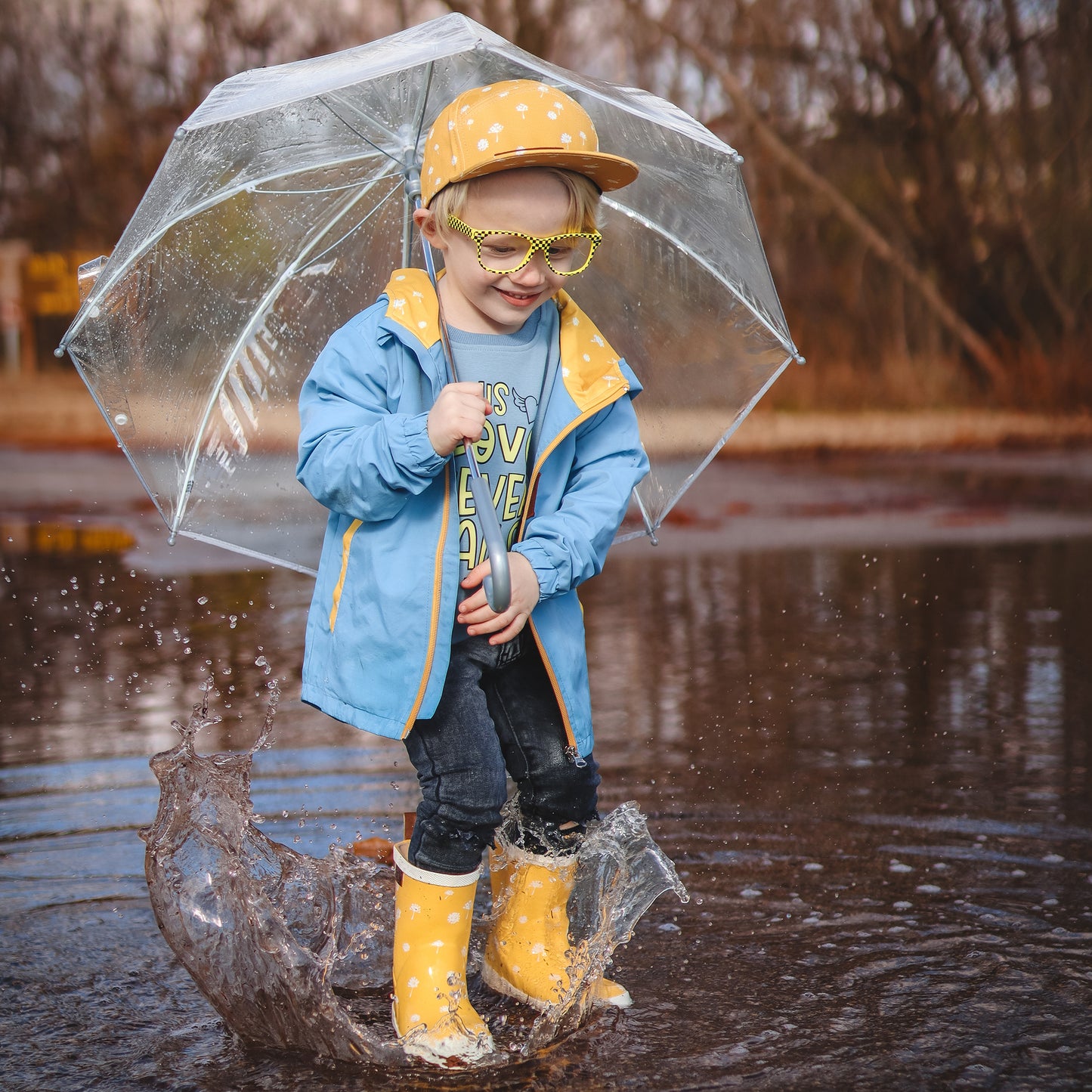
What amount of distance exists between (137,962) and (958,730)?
2.64 metres

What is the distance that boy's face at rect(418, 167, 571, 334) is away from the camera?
2.51 metres

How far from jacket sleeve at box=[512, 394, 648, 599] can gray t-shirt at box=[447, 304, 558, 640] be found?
70mm

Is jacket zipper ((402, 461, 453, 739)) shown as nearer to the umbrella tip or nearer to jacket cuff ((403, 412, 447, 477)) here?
jacket cuff ((403, 412, 447, 477))

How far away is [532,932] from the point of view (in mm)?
2797

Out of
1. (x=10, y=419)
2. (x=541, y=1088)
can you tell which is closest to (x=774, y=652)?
(x=541, y=1088)

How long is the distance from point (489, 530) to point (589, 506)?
307 millimetres

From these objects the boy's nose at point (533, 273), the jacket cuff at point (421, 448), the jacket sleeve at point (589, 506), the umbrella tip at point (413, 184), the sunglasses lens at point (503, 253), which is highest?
the umbrella tip at point (413, 184)

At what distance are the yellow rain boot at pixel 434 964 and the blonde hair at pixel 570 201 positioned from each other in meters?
1.08

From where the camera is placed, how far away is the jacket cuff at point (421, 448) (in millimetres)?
2369

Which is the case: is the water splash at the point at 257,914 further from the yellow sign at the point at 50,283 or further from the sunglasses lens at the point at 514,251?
the yellow sign at the point at 50,283

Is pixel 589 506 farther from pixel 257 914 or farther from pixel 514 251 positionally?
pixel 257 914

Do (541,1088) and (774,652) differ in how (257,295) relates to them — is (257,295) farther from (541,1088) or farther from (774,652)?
(774,652)

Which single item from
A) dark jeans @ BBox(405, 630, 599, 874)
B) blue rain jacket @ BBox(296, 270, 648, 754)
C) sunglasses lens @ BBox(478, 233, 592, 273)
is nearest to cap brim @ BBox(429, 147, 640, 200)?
sunglasses lens @ BBox(478, 233, 592, 273)

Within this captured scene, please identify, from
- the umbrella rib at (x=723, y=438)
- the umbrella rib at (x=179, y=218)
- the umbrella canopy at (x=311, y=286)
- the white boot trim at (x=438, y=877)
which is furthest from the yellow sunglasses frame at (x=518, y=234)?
the white boot trim at (x=438, y=877)
